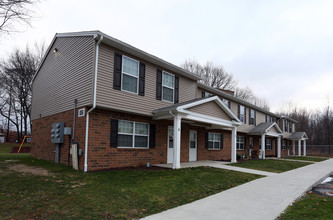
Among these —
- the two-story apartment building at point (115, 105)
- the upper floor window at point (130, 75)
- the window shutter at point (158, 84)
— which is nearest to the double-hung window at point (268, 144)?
the two-story apartment building at point (115, 105)

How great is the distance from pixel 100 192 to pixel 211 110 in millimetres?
8319

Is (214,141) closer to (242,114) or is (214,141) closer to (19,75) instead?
(242,114)

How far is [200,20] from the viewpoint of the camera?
531 inches

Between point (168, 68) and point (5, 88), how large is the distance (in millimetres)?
26217

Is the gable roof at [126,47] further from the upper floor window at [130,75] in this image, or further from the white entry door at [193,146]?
the white entry door at [193,146]

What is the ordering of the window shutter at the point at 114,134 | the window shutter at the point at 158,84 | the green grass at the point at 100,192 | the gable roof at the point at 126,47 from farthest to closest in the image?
the window shutter at the point at 158,84
the window shutter at the point at 114,134
the gable roof at the point at 126,47
the green grass at the point at 100,192

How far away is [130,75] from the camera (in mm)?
10562

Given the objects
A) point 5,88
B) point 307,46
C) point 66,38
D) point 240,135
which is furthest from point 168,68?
point 5,88

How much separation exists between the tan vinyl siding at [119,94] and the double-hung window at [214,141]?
570cm

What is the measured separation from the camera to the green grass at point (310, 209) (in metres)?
4.78

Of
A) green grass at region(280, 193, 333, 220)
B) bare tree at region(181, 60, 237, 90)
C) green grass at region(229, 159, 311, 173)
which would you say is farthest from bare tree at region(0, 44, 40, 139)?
green grass at region(280, 193, 333, 220)

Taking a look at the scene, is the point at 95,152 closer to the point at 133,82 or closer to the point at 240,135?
the point at 133,82

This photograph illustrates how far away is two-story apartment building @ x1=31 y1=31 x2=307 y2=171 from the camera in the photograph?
9430 millimetres

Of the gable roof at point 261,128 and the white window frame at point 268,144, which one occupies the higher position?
the gable roof at point 261,128
